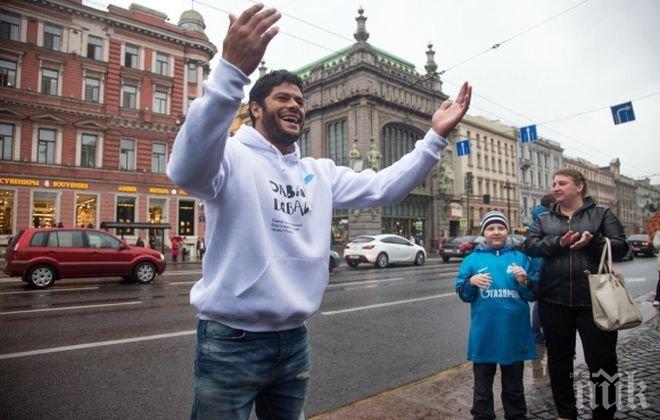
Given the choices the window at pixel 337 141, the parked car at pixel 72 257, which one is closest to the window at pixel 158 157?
the window at pixel 337 141

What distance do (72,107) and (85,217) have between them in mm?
6924

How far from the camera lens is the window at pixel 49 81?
85.1ft

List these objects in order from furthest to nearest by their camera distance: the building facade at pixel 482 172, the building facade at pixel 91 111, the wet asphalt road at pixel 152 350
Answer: the building facade at pixel 482 172, the building facade at pixel 91 111, the wet asphalt road at pixel 152 350

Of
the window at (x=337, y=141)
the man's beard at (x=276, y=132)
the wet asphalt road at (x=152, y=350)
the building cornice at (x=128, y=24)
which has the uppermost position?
the building cornice at (x=128, y=24)

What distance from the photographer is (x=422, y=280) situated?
14.1 meters

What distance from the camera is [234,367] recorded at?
→ 161cm

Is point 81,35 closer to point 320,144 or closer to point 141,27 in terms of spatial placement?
point 141,27

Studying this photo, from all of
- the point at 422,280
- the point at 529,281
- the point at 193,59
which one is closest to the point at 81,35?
the point at 193,59

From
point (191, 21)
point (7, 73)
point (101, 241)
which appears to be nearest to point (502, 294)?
point (101, 241)

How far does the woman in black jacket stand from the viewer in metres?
3.26

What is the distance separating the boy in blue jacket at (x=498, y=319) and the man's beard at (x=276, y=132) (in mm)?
2208

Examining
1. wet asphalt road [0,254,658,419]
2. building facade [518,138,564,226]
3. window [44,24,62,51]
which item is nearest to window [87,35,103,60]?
window [44,24,62,51]

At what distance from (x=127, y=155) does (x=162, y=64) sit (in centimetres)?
723

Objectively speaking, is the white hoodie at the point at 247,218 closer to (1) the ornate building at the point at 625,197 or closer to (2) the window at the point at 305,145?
(2) the window at the point at 305,145
